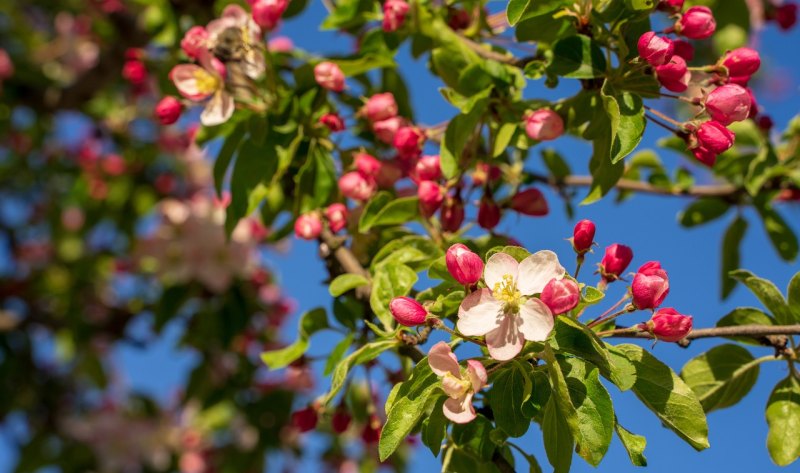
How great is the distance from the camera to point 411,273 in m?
1.36

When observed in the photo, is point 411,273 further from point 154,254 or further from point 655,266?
point 154,254

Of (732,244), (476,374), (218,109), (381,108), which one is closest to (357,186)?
(381,108)

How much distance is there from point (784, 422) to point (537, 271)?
53cm

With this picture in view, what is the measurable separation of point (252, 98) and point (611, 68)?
759mm

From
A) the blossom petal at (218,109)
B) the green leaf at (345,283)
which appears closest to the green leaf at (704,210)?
the green leaf at (345,283)

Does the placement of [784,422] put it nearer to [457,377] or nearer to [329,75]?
[457,377]

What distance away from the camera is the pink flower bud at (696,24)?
136cm

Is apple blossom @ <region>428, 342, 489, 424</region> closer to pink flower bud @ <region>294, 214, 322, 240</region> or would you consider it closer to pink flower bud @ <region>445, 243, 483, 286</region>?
pink flower bud @ <region>445, 243, 483, 286</region>

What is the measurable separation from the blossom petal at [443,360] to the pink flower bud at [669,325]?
0.26 m

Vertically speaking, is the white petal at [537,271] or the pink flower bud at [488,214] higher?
the white petal at [537,271]

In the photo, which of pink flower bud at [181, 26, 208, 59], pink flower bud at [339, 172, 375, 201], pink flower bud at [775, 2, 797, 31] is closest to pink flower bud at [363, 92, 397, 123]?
pink flower bud at [339, 172, 375, 201]

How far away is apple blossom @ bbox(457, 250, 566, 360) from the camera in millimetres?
1049

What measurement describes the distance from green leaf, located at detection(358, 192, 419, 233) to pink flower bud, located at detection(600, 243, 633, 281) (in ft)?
1.61

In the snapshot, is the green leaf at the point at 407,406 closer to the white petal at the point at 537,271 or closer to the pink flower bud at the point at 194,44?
the white petal at the point at 537,271
